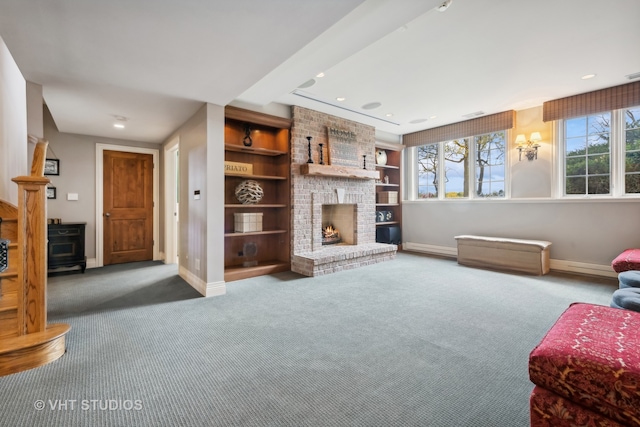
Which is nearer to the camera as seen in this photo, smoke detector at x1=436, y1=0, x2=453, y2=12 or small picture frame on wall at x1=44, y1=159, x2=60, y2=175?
smoke detector at x1=436, y1=0, x2=453, y2=12

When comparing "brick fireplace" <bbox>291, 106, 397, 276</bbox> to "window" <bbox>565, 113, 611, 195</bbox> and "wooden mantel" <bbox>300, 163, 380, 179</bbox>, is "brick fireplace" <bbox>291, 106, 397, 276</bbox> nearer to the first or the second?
"wooden mantel" <bbox>300, 163, 380, 179</bbox>

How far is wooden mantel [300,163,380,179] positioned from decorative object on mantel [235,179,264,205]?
0.80m

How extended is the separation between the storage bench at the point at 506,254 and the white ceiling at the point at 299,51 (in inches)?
88.2

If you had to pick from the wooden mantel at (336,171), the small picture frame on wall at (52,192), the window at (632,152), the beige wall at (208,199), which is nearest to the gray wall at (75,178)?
the small picture frame on wall at (52,192)

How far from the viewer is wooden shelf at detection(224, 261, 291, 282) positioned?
156 inches

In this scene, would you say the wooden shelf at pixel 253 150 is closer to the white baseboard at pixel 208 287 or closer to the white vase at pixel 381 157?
the white baseboard at pixel 208 287

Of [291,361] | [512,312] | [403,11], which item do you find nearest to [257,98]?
[403,11]

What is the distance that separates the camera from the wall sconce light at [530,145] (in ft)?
15.5

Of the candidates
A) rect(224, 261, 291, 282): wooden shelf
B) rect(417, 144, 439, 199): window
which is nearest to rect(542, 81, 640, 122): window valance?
rect(417, 144, 439, 199): window

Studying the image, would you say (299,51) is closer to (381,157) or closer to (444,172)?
(381,157)

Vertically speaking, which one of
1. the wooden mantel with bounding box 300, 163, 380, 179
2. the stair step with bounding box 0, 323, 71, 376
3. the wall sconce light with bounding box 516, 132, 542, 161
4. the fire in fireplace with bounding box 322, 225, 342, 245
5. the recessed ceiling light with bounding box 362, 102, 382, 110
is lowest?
the stair step with bounding box 0, 323, 71, 376

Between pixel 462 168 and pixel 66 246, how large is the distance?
699cm

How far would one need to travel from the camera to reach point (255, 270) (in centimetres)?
420

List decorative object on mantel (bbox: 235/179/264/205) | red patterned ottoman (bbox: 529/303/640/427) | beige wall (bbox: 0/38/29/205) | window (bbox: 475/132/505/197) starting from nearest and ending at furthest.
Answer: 1. red patterned ottoman (bbox: 529/303/640/427)
2. beige wall (bbox: 0/38/29/205)
3. decorative object on mantel (bbox: 235/179/264/205)
4. window (bbox: 475/132/505/197)
